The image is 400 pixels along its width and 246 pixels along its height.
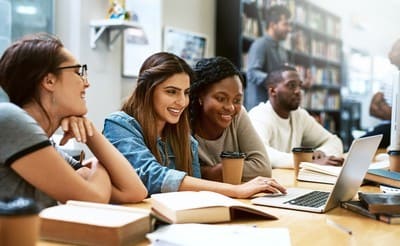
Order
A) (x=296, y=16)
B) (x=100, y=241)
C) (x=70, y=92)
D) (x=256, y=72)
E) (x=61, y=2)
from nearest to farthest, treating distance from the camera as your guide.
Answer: (x=100, y=241) < (x=70, y=92) < (x=61, y=2) < (x=256, y=72) < (x=296, y=16)

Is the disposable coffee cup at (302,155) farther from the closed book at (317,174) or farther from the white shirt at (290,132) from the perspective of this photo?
the white shirt at (290,132)

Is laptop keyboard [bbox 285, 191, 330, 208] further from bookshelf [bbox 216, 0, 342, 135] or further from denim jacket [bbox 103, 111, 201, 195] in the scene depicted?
bookshelf [bbox 216, 0, 342, 135]

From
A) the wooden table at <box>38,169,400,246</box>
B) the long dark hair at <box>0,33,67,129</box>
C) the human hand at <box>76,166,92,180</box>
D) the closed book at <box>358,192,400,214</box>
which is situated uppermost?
the long dark hair at <box>0,33,67,129</box>

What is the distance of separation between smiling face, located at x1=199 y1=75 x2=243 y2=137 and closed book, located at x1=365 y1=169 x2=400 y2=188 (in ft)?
1.99

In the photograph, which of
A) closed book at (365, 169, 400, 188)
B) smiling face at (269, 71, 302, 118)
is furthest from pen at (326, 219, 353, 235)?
smiling face at (269, 71, 302, 118)

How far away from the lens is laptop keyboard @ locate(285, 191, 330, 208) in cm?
149

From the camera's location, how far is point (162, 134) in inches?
76.2

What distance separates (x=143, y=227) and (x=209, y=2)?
3975 mm

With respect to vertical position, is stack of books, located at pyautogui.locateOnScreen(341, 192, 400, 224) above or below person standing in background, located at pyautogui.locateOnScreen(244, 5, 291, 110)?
below

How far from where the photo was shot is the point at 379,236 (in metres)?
1.18

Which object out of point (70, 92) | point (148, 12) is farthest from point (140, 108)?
point (148, 12)

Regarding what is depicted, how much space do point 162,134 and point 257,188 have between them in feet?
1.56

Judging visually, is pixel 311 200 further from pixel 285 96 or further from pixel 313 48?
pixel 313 48

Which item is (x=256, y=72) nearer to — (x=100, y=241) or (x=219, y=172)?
(x=219, y=172)
